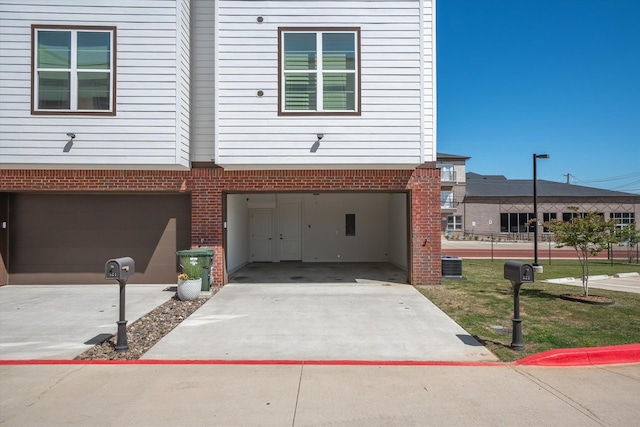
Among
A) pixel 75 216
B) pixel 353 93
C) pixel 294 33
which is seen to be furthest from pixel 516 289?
pixel 75 216

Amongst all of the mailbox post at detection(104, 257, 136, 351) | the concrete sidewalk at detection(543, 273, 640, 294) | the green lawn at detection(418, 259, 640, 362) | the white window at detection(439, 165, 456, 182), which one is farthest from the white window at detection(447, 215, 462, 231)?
the mailbox post at detection(104, 257, 136, 351)

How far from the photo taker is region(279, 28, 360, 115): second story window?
402 inches

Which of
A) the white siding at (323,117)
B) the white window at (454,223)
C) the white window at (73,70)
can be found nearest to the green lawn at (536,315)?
the white siding at (323,117)

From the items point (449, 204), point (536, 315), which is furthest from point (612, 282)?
point (449, 204)

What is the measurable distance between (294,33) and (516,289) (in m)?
7.55

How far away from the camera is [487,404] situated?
4488mm

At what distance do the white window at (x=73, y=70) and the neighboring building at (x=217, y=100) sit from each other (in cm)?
3

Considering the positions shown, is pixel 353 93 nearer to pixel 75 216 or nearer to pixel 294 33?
pixel 294 33

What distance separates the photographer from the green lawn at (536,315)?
21.4 feet

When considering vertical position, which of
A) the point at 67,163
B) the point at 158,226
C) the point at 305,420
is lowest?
the point at 305,420

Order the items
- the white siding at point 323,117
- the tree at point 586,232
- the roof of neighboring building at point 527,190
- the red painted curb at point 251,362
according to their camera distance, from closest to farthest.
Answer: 1. the red painted curb at point 251,362
2. the tree at point 586,232
3. the white siding at point 323,117
4. the roof of neighboring building at point 527,190

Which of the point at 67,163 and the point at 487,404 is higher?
the point at 67,163

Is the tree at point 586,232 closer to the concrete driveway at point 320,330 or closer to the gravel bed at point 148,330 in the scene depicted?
the concrete driveway at point 320,330

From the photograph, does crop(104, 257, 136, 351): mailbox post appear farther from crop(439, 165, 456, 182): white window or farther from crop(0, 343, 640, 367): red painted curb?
crop(439, 165, 456, 182): white window
